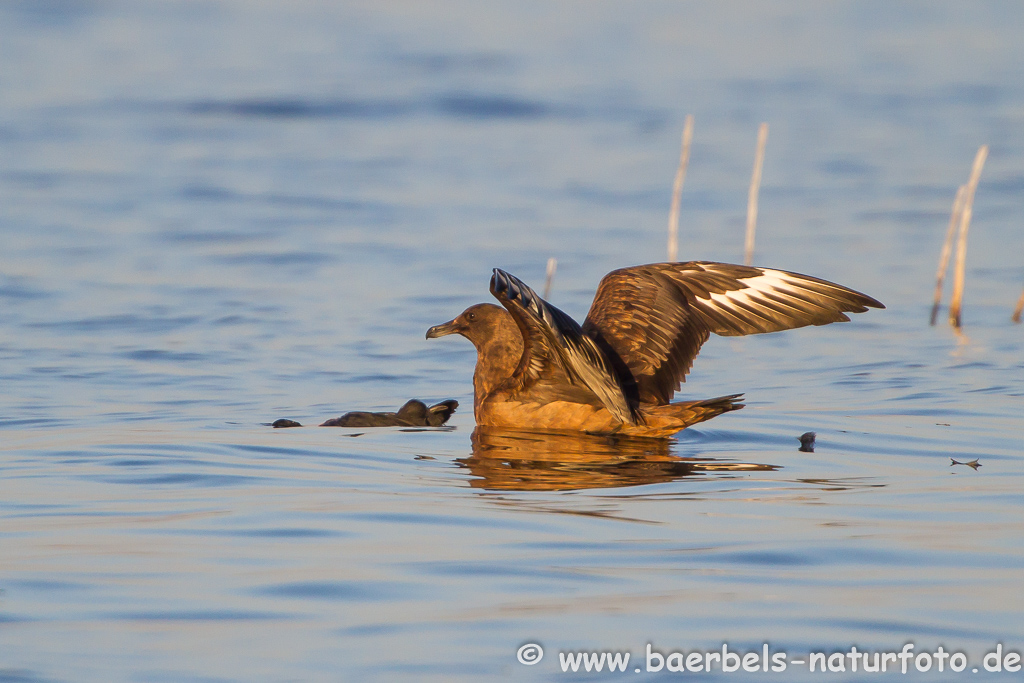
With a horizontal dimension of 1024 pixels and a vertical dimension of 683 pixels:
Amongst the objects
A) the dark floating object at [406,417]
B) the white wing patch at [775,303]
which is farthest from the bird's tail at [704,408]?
the dark floating object at [406,417]

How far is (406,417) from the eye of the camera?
25.2 ft

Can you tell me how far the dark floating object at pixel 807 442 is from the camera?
6941 mm

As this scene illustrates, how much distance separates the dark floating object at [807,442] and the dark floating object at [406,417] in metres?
2.05

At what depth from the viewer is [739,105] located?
926 inches

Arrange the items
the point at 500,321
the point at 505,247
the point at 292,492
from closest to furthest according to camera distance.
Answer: the point at 292,492 < the point at 500,321 < the point at 505,247

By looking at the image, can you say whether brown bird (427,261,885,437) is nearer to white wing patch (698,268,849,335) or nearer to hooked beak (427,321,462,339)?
white wing patch (698,268,849,335)

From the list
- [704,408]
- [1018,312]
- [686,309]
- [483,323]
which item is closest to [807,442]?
[704,408]

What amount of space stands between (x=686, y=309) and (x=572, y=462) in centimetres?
135

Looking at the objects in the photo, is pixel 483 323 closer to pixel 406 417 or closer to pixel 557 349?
pixel 406 417

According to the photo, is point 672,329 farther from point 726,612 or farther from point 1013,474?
point 726,612

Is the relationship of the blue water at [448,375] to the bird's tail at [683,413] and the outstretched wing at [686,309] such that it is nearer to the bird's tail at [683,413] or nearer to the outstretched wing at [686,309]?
the bird's tail at [683,413]

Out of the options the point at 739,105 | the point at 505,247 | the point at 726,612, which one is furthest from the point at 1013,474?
the point at 739,105

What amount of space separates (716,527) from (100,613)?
2265mm

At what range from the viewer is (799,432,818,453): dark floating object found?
22.8 feet
